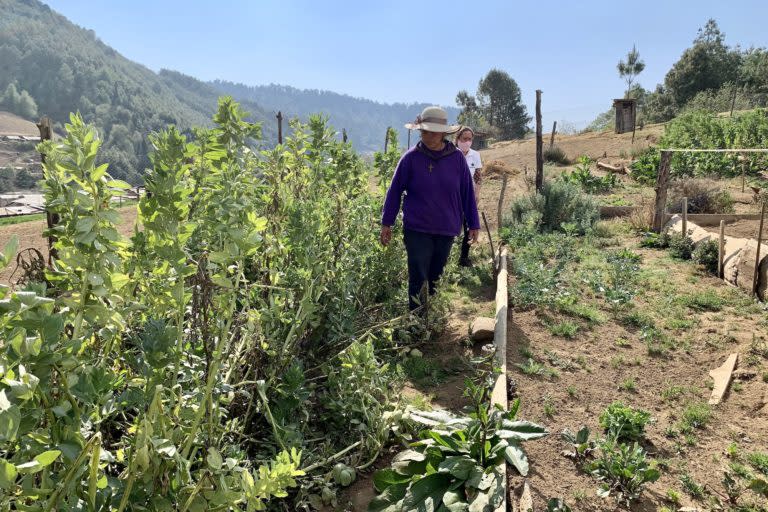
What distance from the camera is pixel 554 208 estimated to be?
9.05m

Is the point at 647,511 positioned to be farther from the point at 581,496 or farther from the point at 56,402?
the point at 56,402

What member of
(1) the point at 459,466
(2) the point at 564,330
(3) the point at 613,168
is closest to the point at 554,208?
(2) the point at 564,330

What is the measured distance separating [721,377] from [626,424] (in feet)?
4.33

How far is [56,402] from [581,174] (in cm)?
1445

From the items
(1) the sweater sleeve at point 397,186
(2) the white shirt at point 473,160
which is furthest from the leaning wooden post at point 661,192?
(1) the sweater sleeve at point 397,186

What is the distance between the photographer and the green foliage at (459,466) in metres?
2.14

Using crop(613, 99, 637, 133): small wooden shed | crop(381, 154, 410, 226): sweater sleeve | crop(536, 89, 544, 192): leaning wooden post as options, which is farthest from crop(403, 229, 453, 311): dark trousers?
crop(613, 99, 637, 133): small wooden shed

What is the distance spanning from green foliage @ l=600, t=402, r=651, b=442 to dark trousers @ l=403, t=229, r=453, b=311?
1.63m

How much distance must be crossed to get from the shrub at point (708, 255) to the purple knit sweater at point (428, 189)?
13.2 feet

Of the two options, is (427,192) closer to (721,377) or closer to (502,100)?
(721,377)

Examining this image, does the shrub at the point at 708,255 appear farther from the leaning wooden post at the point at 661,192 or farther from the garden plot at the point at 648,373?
the leaning wooden post at the point at 661,192

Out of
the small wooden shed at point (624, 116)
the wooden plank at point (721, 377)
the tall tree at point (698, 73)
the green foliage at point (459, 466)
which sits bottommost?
the wooden plank at point (721, 377)

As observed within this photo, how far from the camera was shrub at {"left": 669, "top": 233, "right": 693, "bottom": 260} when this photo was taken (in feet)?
23.1

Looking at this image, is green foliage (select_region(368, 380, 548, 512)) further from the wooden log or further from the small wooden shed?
the small wooden shed
